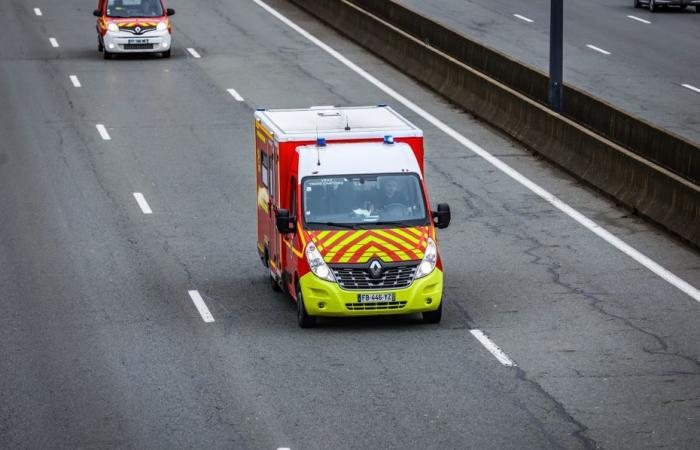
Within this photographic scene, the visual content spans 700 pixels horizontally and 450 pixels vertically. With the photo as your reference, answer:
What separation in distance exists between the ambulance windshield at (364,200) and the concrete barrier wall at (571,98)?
7492 mm

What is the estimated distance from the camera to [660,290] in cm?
2056

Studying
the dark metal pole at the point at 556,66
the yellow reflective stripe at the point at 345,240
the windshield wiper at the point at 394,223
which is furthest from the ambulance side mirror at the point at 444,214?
the dark metal pole at the point at 556,66

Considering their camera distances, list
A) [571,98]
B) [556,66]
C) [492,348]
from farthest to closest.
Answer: [571,98], [556,66], [492,348]

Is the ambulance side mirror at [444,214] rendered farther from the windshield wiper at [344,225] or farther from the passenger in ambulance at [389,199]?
the windshield wiper at [344,225]

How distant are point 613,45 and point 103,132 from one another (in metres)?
17.3

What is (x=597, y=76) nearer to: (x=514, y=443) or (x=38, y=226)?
(x=38, y=226)

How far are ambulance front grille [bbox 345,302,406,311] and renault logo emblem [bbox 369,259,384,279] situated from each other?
33 cm

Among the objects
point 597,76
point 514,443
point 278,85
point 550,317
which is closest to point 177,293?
point 550,317

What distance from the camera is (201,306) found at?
19797mm

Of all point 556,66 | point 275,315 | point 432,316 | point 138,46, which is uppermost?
point 432,316

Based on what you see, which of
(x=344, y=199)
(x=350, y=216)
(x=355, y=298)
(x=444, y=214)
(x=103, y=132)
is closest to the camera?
(x=355, y=298)

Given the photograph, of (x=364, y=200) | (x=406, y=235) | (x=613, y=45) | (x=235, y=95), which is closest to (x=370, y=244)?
(x=406, y=235)

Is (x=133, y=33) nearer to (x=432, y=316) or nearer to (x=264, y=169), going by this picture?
(x=264, y=169)

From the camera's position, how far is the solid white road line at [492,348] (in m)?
17.0
